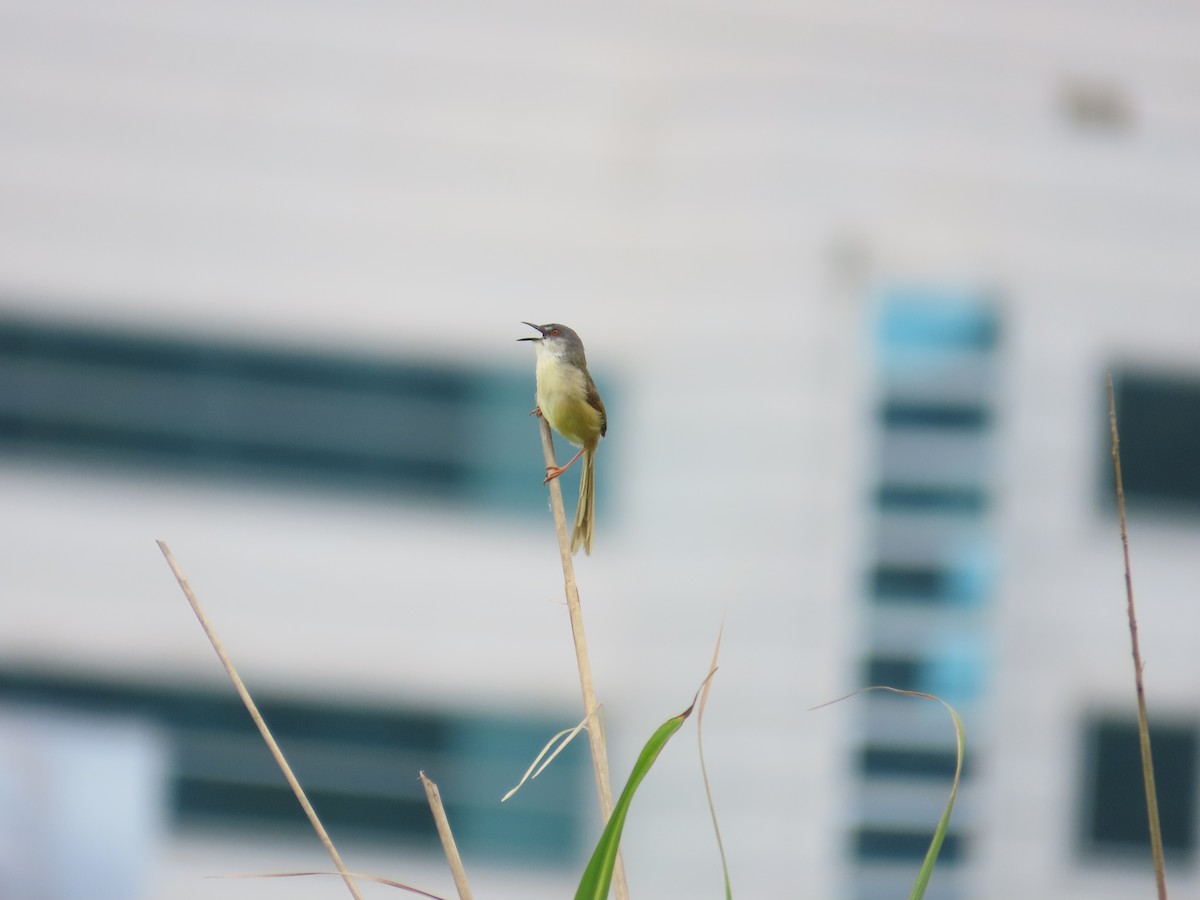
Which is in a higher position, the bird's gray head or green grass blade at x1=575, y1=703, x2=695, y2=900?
the bird's gray head

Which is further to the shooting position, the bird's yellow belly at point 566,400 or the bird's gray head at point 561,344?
the bird's gray head at point 561,344

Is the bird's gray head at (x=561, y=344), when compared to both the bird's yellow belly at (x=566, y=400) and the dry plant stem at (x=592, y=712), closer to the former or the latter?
the bird's yellow belly at (x=566, y=400)

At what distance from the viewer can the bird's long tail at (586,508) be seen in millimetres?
1808

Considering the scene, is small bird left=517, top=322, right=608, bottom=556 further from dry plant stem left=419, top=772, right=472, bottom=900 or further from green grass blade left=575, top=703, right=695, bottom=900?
green grass blade left=575, top=703, right=695, bottom=900

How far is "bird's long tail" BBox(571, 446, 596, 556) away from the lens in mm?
1808

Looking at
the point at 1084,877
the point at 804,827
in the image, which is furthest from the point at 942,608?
the point at 1084,877

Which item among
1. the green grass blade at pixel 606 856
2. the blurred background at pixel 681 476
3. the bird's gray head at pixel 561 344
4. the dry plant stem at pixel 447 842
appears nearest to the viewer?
the green grass blade at pixel 606 856

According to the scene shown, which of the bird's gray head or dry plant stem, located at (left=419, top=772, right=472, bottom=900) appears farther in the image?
the bird's gray head

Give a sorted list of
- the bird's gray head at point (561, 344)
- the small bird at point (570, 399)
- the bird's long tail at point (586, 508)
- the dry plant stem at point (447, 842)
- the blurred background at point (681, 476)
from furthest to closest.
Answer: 1. the blurred background at point (681, 476)
2. the bird's gray head at point (561, 344)
3. the small bird at point (570, 399)
4. the bird's long tail at point (586, 508)
5. the dry plant stem at point (447, 842)

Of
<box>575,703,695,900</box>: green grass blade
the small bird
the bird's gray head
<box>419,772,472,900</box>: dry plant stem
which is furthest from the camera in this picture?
the bird's gray head

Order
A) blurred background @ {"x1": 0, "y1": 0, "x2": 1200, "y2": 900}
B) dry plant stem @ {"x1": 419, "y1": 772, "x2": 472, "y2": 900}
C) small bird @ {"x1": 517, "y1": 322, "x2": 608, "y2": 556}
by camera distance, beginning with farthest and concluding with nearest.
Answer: blurred background @ {"x1": 0, "y1": 0, "x2": 1200, "y2": 900}, small bird @ {"x1": 517, "y1": 322, "x2": 608, "y2": 556}, dry plant stem @ {"x1": 419, "y1": 772, "x2": 472, "y2": 900}

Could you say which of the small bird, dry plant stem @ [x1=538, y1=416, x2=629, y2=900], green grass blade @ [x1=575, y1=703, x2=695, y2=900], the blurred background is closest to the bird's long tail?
the small bird

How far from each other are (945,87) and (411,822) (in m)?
6.27

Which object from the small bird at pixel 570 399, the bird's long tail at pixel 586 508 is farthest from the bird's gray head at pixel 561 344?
the bird's long tail at pixel 586 508
